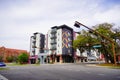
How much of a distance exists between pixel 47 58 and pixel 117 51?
41027 mm

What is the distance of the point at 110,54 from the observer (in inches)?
1836

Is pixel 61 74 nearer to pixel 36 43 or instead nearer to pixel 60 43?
pixel 60 43

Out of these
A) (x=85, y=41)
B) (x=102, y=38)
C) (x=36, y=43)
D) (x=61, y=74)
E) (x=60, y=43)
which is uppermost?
(x=36, y=43)

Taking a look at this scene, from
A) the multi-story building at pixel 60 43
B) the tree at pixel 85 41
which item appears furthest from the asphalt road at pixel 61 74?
the multi-story building at pixel 60 43

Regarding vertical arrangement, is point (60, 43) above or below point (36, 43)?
below

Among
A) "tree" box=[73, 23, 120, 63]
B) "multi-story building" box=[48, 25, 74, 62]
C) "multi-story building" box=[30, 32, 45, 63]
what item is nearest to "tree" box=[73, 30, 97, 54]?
"tree" box=[73, 23, 120, 63]

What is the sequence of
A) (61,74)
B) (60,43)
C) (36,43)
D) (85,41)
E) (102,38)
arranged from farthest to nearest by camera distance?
(36,43)
(60,43)
(85,41)
(102,38)
(61,74)

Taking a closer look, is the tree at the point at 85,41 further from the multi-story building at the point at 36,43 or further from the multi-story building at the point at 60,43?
the multi-story building at the point at 36,43

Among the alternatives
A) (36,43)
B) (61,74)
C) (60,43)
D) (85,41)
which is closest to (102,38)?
(85,41)

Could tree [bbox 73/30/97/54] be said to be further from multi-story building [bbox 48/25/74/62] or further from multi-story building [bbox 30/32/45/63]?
multi-story building [bbox 30/32/45/63]

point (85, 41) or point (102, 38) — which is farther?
point (85, 41)

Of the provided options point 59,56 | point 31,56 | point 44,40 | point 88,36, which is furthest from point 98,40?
point 31,56

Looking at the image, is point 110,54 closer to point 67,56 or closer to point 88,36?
point 88,36

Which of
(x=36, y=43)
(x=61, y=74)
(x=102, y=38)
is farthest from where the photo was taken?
(x=36, y=43)
